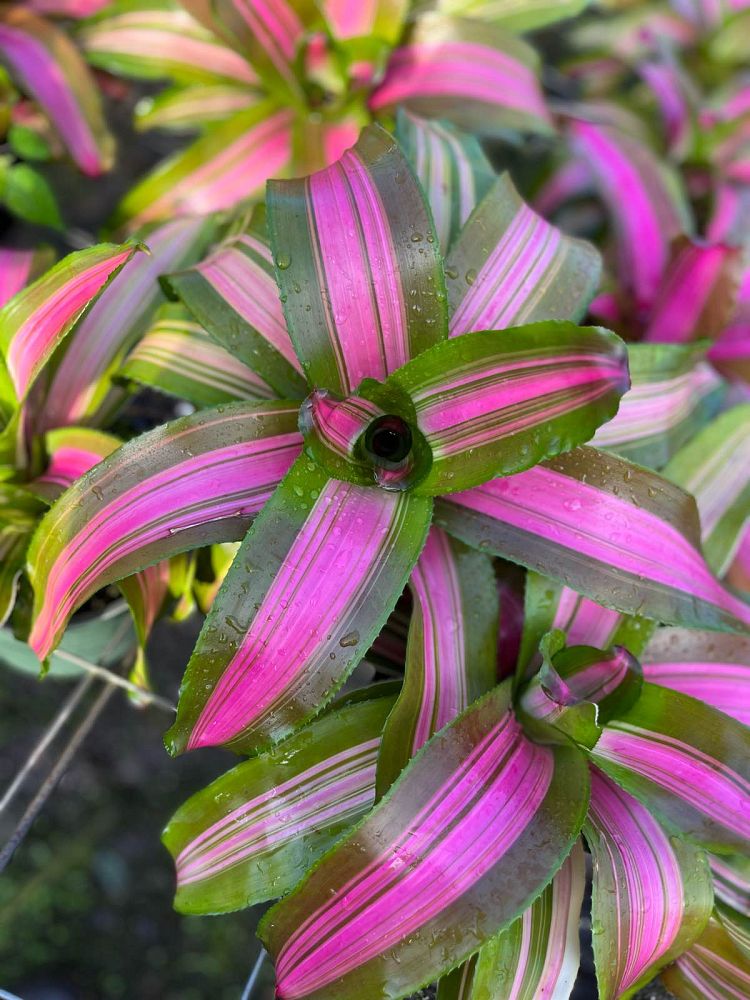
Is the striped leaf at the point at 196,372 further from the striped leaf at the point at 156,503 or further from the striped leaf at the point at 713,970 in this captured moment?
the striped leaf at the point at 713,970

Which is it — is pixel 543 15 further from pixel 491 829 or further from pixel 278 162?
pixel 491 829

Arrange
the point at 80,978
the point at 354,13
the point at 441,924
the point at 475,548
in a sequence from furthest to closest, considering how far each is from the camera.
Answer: the point at 80,978
the point at 354,13
the point at 475,548
the point at 441,924

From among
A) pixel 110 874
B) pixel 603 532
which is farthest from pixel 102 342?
pixel 110 874

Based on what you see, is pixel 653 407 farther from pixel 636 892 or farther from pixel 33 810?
pixel 33 810

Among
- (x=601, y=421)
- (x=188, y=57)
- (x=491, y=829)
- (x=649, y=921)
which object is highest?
(x=188, y=57)

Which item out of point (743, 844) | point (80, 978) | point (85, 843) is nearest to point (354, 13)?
point (743, 844)

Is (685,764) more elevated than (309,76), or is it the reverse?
(309,76)

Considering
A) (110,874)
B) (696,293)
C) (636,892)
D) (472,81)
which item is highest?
(472,81)
